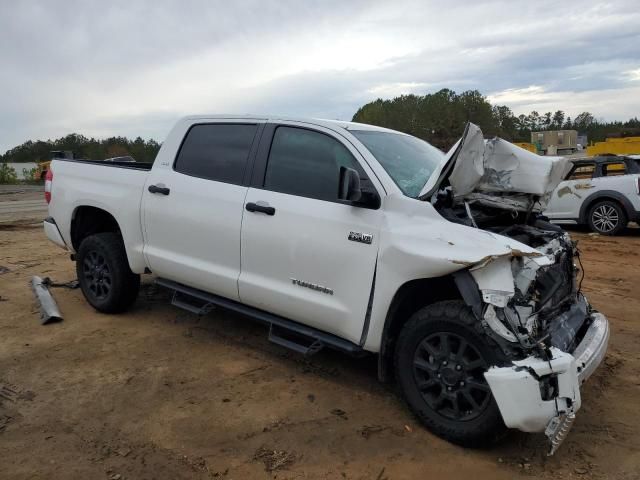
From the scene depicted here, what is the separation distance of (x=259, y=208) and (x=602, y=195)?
29.8 feet

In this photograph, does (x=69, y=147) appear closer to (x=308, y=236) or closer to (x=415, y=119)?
(x=415, y=119)

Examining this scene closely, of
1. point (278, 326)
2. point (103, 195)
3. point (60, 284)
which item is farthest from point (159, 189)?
point (60, 284)

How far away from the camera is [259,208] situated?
4035 mm

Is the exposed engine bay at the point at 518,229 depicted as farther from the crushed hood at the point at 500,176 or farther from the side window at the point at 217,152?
the side window at the point at 217,152

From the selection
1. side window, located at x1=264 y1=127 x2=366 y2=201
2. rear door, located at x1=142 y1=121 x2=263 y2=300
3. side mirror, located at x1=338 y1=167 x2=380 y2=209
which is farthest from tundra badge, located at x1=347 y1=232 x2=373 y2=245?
rear door, located at x1=142 y1=121 x2=263 y2=300

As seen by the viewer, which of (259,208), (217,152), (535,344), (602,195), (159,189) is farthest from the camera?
(602,195)

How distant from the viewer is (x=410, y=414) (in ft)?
12.0

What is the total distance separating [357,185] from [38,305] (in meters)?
4.23

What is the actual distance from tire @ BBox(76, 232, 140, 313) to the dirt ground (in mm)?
180

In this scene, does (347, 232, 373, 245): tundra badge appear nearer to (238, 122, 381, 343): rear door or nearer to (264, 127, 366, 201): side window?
(238, 122, 381, 343): rear door

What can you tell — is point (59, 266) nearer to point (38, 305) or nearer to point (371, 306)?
point (38, 305)

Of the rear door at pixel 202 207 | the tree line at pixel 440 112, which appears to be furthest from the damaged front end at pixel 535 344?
the tree line at pixel 440 112

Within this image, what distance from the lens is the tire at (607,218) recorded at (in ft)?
35.2

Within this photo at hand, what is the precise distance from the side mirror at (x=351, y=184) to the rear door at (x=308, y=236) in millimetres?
188
